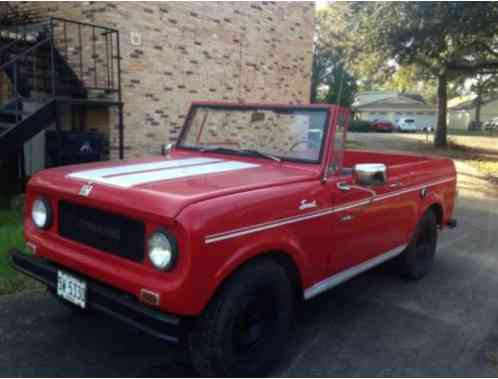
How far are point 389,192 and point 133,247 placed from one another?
2366 millimetres

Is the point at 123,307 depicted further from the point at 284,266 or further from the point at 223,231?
the point at 284,266

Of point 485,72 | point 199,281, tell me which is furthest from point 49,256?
point 485,72

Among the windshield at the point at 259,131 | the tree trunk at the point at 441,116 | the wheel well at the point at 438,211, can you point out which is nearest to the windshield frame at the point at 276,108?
→ the windshield at the point at 259,131

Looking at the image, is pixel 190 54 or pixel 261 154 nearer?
pixel 261 154

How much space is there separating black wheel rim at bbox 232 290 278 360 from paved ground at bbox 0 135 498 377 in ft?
0.93

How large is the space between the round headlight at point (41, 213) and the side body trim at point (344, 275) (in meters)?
1.82

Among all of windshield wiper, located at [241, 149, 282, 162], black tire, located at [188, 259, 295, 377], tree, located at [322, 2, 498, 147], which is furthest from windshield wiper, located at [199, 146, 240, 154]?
tree, located at [322, 2, 498, 147]

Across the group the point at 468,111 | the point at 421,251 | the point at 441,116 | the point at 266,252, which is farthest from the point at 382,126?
the point at 266,252

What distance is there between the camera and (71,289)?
2.85 m

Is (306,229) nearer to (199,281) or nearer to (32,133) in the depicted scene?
(199,281)

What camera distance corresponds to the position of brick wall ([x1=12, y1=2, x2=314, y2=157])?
28.1 ft

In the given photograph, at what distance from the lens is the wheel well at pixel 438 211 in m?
5.12

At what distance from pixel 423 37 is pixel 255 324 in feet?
49.5

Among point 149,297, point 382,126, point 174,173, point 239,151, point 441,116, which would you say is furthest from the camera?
point 382,126
